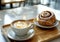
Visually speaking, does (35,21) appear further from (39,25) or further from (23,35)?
(23,35)

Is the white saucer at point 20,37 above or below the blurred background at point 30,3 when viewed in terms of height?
above

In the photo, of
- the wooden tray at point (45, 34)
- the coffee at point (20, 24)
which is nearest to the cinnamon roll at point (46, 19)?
the wooden tray at point (45, 34)

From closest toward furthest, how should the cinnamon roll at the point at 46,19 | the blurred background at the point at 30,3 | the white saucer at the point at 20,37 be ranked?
the white saucer at the point at 20,37
the cinnamon roll at the point at 46,19
the blurred background at the point at 30,3

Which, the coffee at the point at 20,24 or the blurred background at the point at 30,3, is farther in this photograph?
the blurred background at the point at 30,3

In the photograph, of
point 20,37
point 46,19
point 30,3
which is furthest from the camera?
point 30,3

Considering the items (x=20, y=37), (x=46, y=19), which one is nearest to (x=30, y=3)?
(x=46, y=19)

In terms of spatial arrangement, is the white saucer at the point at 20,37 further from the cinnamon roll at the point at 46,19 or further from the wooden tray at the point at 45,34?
the cinnamon roll at the point at 46,19

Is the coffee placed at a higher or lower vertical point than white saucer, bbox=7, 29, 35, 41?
higher

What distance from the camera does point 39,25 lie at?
0.98 meters

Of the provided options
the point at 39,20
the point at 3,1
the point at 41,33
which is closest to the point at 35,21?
the point at 39,20

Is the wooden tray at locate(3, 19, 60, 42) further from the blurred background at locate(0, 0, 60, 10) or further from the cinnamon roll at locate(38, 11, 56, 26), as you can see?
the blurred background at locate(0, 0, 60, 10)

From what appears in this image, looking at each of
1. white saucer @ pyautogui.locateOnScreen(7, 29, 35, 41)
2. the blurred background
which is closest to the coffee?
white saucer @ pyautogui.locateOnScreen(7, 29, 35, 41)

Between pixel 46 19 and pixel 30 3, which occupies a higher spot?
pixel 46 19

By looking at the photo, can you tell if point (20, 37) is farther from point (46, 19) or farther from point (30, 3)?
point (30, 3)
